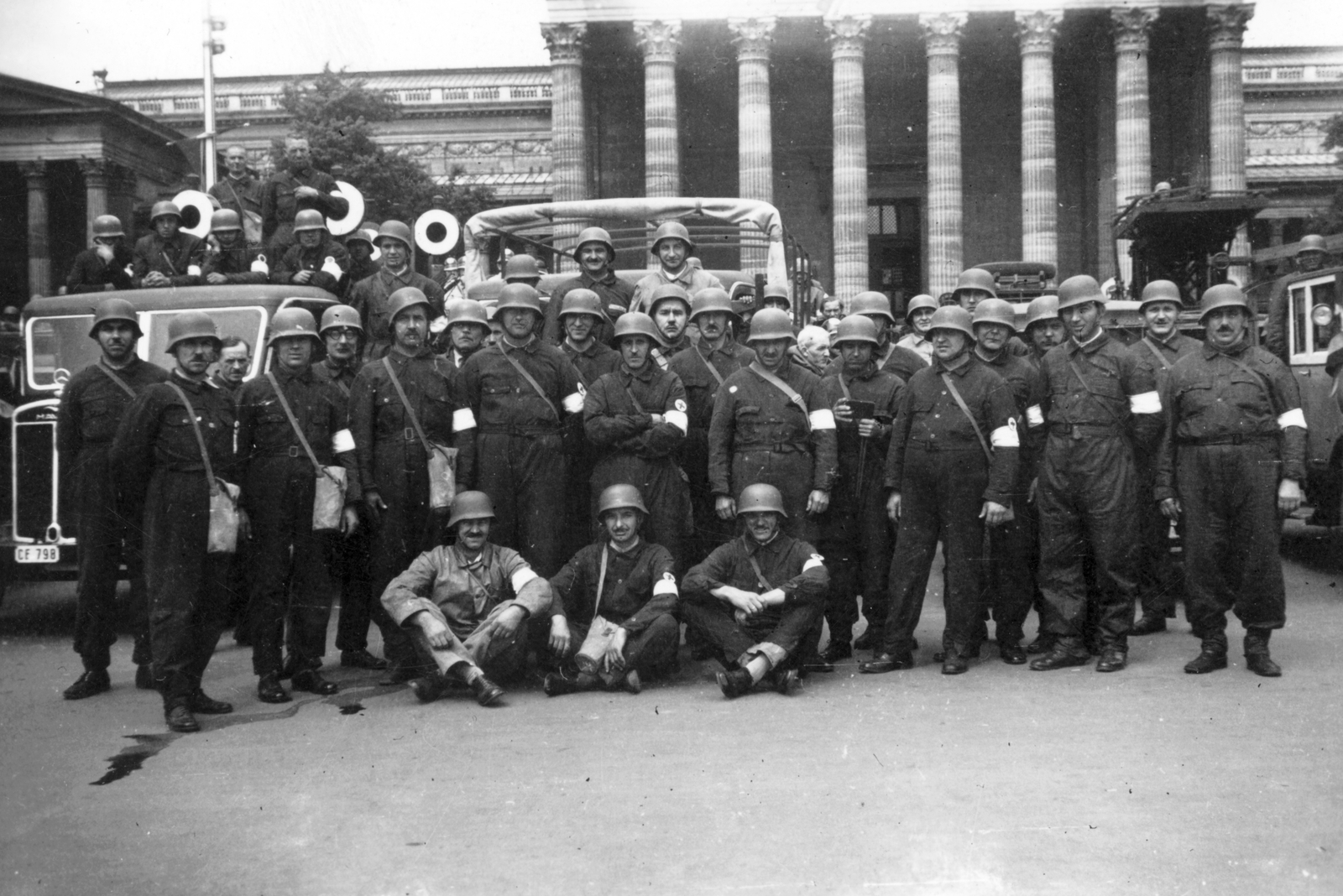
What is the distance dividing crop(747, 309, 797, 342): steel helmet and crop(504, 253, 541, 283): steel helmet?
341 cm

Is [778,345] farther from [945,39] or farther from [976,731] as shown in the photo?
[945,39]

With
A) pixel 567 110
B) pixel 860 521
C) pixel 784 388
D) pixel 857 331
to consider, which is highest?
pixel 567 110

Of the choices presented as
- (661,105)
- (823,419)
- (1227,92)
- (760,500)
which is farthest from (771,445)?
(1227,92)

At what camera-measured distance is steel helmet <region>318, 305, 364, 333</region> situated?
902 centimetres

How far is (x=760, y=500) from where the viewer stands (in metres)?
8.38

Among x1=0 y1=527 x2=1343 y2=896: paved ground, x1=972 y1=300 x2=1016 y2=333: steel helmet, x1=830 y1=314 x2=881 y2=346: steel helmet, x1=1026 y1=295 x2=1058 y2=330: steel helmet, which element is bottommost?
x1=0 y1=527 x2=1343 y2=896: paved ground

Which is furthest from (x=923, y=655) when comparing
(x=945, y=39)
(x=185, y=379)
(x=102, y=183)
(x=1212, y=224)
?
(x=945, y=39)

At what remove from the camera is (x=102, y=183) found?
34.8 metres

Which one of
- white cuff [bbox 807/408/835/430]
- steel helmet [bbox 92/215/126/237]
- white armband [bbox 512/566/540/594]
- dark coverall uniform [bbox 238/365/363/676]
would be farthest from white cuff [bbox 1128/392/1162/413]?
steel helmet [bbox 92/215/126/237]

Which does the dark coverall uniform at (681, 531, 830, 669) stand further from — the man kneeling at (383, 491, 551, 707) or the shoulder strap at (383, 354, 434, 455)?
the shoulder strap at (383, 354, 434, 455)

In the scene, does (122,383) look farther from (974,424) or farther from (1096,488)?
(1096,488)

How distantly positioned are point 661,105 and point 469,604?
34.5 m

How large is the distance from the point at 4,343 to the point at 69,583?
2566mm

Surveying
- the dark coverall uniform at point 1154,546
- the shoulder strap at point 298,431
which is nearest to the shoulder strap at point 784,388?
the dark coverall uniform at point 1154,546
